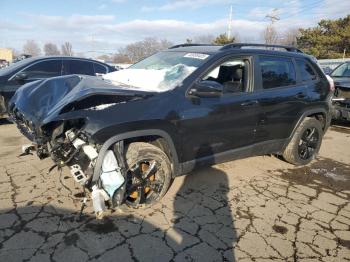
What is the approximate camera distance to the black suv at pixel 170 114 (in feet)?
11.5

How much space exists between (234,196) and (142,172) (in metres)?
1.33

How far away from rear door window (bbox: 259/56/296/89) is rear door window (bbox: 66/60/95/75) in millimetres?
5027

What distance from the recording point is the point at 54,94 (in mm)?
3982

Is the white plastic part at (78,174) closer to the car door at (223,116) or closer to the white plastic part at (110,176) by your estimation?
the white plastic part at (110,176)

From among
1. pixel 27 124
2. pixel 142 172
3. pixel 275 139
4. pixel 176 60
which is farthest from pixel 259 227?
pixel 27 124

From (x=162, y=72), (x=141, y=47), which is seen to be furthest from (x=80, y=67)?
(x=141, y=47)

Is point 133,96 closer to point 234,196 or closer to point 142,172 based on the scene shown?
point 142,172

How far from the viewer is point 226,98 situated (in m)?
4.43

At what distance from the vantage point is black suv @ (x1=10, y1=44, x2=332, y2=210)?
138 inches

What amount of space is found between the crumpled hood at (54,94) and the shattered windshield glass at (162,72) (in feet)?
1.28

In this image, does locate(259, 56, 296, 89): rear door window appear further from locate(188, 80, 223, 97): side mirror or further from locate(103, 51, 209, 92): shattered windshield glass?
locate(188, 80, 223, 97): side mirror

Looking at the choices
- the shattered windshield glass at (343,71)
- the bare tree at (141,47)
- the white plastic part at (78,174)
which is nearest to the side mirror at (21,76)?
the white plastic part at (78,174)

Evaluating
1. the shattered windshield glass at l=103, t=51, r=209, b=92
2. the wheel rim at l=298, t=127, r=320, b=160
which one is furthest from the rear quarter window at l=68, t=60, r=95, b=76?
the wheel rim at l=298, t=127, r=320, b=160

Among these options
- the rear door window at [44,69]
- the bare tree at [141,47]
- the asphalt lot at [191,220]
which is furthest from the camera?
the bare tree at [141,47]
